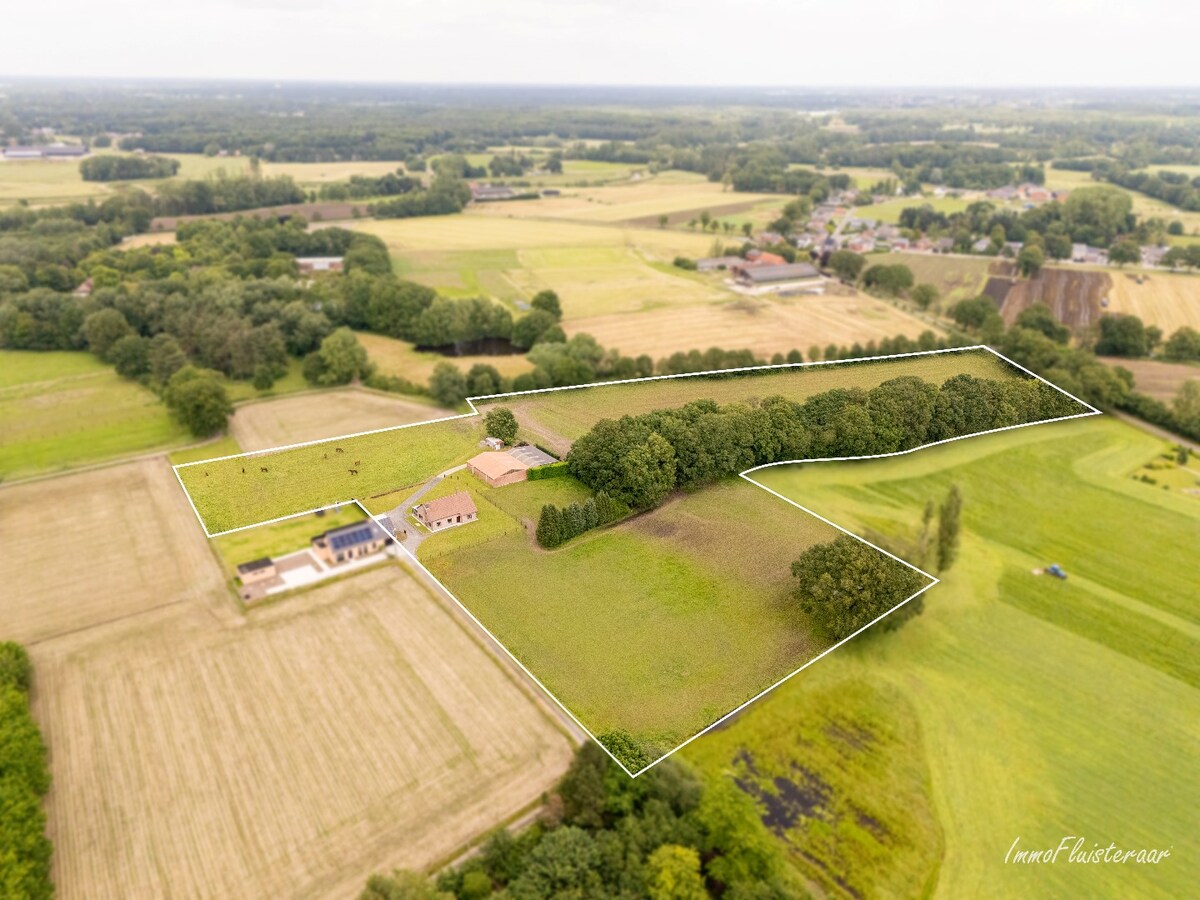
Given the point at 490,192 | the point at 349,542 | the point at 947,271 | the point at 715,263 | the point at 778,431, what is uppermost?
the point at 778,431

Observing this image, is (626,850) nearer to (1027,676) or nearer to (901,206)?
(1027,676)

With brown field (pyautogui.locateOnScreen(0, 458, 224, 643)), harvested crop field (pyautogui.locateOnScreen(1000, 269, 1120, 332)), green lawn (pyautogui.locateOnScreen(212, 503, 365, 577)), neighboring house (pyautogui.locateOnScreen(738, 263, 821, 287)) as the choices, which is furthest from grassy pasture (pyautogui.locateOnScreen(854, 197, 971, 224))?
green lawn (pyautogui.locateOnScreen(212, 503, 365, 577))

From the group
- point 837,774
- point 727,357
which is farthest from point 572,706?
point 727,357

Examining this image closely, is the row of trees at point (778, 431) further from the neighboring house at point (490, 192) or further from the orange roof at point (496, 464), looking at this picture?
the neighboring house at point (490, 192)

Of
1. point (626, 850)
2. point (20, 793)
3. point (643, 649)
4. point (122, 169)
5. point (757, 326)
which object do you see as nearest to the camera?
point (643, 649)

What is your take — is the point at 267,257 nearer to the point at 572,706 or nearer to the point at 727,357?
the point at 727,357

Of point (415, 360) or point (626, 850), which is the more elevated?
point (415, 360)

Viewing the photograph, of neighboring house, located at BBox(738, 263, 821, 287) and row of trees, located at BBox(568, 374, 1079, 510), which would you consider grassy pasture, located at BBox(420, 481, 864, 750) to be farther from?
neighboring house, located at BBox(738, 263, 821, 287)

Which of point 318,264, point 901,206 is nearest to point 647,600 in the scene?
point 318,264
